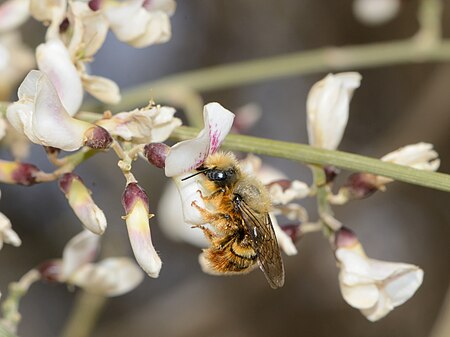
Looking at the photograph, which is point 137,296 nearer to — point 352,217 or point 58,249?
point 58,249

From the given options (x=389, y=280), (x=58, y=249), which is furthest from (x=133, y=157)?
(x=58, y=249)

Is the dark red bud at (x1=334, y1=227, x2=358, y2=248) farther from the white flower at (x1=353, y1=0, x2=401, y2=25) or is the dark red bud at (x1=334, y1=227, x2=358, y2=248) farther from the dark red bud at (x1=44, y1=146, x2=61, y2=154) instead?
the white flower at (x1=353, y1=0, x2=401, y2=25)

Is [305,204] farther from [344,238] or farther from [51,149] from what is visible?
[51,149]

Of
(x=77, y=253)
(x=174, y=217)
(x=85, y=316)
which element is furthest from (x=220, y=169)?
(x=85, y=316)

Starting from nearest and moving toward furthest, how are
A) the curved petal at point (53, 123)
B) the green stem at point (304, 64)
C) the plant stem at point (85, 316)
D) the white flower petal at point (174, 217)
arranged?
the curved petal at point (53, 123) < the white flower petal at point (174, 217) < the green stem at point (304, 64) < the plant stem at point (85, 316)

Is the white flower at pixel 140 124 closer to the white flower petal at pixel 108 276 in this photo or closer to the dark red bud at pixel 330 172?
the dark red bud at pixel 330 172

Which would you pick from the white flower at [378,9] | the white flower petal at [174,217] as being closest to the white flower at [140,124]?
the white flower petal at [174,217]
